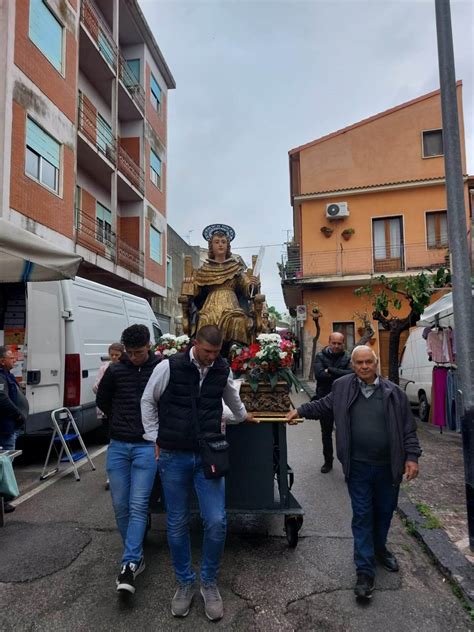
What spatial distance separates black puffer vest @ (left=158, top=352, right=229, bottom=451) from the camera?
2900 mm

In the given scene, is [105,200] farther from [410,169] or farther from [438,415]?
[438,415]

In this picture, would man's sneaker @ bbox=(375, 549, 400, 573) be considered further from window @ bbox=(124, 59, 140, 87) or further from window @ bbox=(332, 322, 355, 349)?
window @ bbox=(124, 59, 140, 87)

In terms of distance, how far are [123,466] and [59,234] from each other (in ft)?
36.7

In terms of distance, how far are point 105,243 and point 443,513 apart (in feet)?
48.3

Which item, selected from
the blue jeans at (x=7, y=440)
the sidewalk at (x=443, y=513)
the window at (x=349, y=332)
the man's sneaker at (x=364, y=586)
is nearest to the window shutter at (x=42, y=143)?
the blue jeans at (x=7, y=440)

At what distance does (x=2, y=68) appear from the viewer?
10.7 metres

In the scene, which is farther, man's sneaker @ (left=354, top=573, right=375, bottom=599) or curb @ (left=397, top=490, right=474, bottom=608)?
curb @ (left=397, top=490, right=474, bottom=608)

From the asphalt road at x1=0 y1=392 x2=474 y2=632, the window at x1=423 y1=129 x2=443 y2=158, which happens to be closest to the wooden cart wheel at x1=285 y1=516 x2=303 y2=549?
the asphalt road at x1=0 y1=392 x2=474 y2=632

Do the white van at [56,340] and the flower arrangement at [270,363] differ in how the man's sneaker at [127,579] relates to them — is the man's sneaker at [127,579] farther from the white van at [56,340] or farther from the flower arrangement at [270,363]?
the white van at [56,340]

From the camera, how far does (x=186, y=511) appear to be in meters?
2.98

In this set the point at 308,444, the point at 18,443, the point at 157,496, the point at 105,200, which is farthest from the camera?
the point at 105,200

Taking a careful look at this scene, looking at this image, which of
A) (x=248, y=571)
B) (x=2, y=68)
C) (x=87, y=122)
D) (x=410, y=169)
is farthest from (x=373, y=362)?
(x=410, y=169)

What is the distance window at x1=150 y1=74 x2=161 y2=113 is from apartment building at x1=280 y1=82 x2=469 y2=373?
7904mm

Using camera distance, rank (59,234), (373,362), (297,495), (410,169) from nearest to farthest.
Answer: (373,362), (297,495), (59,234), (410,169)
